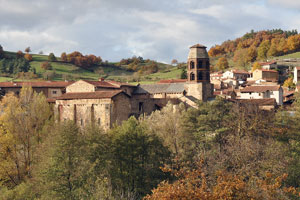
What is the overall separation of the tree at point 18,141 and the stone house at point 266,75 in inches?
1994

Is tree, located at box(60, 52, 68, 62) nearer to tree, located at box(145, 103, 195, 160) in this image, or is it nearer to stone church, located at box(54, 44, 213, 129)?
stone church, located at box(54, 44, 213, 129)

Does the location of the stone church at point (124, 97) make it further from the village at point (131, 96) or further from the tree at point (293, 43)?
the tree at point (293, 43)

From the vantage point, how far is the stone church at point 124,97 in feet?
125

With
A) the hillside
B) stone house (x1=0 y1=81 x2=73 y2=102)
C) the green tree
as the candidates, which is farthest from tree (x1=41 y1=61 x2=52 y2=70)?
the green tree

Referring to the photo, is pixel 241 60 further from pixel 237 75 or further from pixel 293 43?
pixel 237 75

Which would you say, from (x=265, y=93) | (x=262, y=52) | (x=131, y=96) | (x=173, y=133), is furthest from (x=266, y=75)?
(x=173, y=133)

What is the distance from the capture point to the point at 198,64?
1767 inches

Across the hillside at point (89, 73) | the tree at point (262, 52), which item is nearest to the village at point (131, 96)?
the hillside at point (89, 73)

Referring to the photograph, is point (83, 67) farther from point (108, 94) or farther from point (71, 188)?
point (71, 188)

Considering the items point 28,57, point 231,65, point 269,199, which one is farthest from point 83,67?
point 269,199

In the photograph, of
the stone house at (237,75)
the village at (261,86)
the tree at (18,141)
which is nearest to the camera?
the tree at (18,141)

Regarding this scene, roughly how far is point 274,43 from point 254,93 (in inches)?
2137

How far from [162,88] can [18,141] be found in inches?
879

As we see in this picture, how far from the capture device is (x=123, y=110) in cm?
3906
